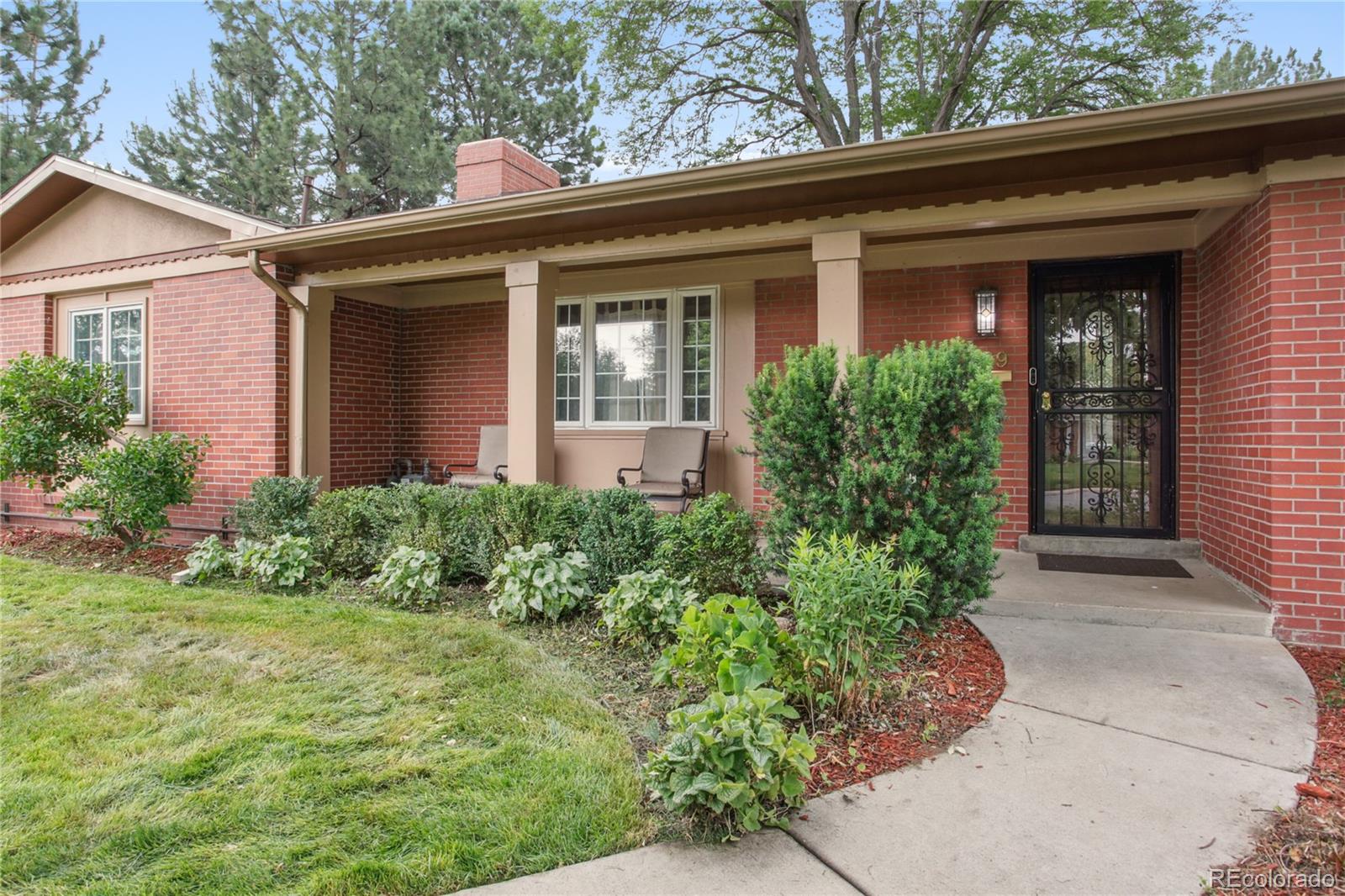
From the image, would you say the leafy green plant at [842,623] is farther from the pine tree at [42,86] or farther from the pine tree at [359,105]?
the pine tree at [42,86]

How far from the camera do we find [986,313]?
552 cm

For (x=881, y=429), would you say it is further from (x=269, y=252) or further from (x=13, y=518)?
(x=13, y=518)

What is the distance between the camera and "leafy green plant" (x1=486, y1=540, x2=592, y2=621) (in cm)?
398

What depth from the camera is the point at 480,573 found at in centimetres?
464

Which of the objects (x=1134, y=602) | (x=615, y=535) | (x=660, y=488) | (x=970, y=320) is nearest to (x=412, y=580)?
(x=615, y=535)

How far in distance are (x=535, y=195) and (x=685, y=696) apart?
3.57 metres

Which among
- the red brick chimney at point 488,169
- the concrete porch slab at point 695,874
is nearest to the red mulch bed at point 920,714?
the concrete porch slab at point 695,874

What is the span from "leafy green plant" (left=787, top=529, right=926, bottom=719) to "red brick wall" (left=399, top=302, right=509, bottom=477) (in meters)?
5.28

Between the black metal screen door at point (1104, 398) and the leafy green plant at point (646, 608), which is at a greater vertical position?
the black metal screen door at point (1104, 398)

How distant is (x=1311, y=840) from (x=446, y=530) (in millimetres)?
4346

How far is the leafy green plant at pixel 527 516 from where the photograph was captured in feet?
14.4

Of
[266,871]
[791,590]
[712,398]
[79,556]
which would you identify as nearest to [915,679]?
[791,590]

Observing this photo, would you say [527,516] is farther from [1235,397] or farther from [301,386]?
[1235,397]

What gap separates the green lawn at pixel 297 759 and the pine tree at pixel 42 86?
46.8ft
